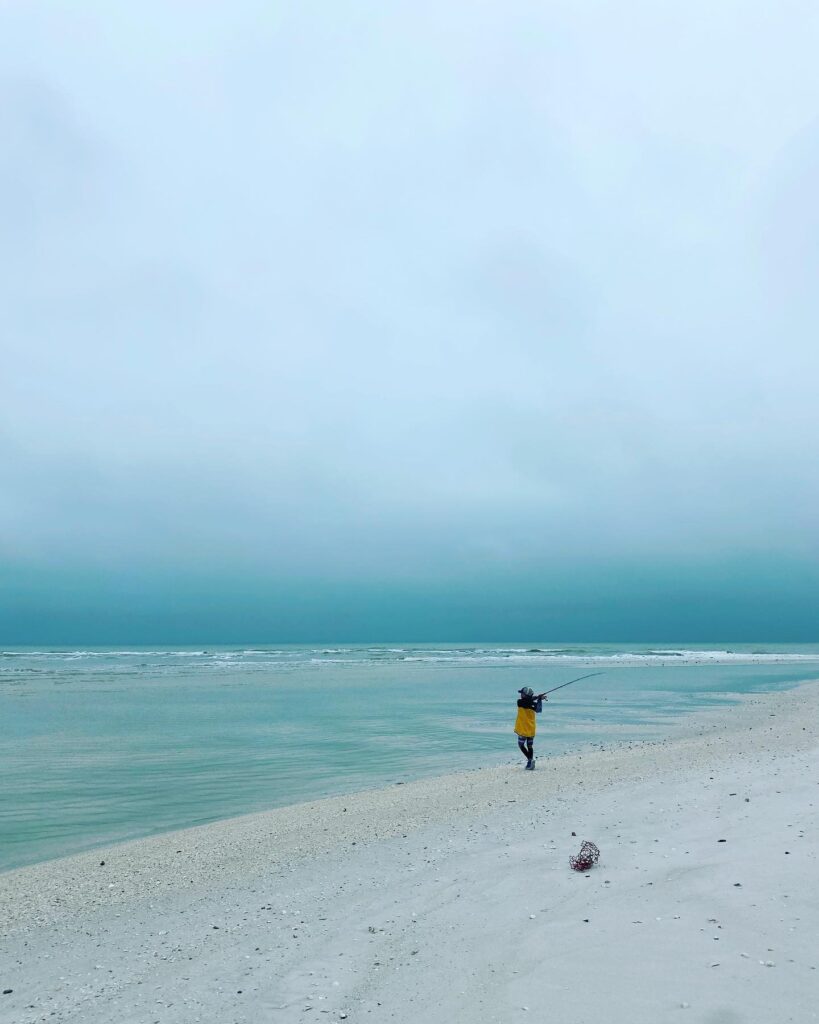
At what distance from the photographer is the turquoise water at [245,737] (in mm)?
13297

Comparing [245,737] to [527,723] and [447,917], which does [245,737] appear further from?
[447,917]

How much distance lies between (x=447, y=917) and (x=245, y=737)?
16.1m

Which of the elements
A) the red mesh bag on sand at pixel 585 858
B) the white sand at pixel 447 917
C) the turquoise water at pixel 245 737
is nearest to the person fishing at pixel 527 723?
the turquoise water at pixel 245 737

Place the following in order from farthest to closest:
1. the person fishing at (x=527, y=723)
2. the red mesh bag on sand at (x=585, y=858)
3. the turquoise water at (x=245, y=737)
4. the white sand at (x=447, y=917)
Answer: the person fishing at (x=527, y=723) → the turquoise water at (x=245, y=737) → the red mesh bag on sand at (x=585, y=858) → the white sand at (x=447, y=917)

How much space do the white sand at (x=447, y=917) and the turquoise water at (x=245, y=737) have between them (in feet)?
9.68

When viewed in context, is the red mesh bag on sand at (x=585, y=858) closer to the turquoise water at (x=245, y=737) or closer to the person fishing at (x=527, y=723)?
the turquoise water at (x=245, y=737)

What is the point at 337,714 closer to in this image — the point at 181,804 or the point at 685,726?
the point at 685,726

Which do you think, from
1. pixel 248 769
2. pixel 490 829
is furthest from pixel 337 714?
pixel 490 829

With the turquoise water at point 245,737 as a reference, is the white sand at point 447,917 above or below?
above

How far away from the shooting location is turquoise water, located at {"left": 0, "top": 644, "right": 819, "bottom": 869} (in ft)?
43.6

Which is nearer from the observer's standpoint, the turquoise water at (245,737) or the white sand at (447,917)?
the white sand at (447,917)

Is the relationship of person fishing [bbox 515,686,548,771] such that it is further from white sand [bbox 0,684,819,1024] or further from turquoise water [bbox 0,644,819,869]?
white sand [bbox 0,684,819,1024]

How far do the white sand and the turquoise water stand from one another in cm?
295

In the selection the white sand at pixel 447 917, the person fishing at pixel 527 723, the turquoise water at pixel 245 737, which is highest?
the person fishing at pixel 527 723
